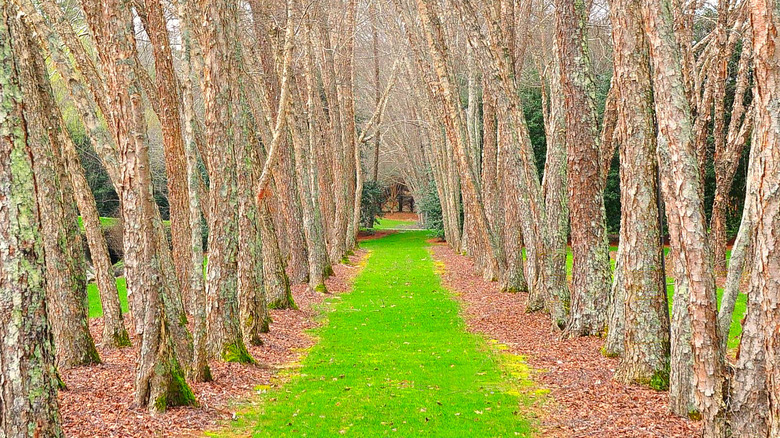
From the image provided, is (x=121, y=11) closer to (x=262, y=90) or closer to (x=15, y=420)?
(x=15, y=420)

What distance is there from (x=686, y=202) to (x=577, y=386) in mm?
3076

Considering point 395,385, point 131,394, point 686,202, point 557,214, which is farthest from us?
point 557,214

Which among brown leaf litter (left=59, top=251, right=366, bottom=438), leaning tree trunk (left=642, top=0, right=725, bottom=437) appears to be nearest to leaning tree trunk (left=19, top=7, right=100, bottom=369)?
brown leaf litter (left=59, top=251, right=366, bottom=438)

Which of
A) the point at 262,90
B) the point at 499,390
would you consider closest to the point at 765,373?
the point at 499,390

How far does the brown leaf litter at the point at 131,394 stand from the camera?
275 inches

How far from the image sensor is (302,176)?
18016 millimetres

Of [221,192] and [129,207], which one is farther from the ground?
[221,192]

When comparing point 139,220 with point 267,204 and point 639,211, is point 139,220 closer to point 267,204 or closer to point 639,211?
point 639,211

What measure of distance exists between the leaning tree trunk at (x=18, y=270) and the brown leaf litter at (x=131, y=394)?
6.27 ft

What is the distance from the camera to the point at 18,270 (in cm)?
479

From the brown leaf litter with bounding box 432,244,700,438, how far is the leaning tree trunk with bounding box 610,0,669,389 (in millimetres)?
441

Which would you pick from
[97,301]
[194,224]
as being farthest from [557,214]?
[97,301]

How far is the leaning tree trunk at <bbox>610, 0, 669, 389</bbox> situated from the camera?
804 centimetres

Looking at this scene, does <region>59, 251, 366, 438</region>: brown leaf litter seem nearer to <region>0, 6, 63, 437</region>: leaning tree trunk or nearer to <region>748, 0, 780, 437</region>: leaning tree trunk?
<region>0, 6, 63, 437</region>: leaning tree trunk
